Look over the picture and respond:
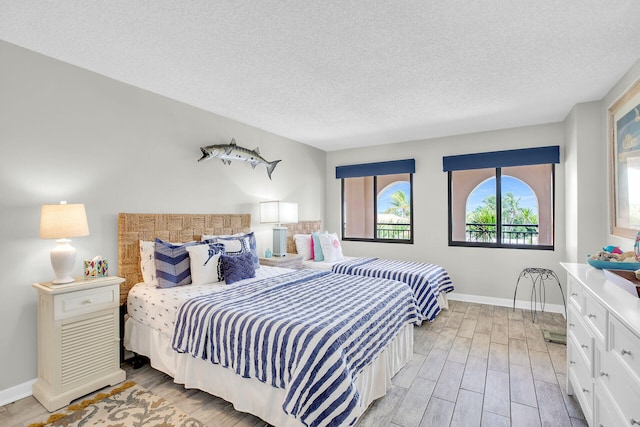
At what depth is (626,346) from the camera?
127 cm

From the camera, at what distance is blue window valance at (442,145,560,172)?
4.17m

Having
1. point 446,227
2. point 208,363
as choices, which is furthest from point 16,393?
point 446,227

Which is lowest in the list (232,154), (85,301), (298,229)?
(85,301)

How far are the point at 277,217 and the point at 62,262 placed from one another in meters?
2.49

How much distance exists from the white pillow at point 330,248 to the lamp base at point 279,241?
65cm

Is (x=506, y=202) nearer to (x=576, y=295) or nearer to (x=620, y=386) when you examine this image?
(x=576, y=295)

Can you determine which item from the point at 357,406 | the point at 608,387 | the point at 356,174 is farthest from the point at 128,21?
the point at 356,174

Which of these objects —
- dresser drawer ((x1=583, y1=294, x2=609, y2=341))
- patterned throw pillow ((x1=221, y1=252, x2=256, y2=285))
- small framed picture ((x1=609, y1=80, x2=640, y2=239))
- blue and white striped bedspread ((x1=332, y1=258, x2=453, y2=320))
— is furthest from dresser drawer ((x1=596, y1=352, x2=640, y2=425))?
patterned throw pillow ((x1=221, y1=252, x2=256, y2=285))

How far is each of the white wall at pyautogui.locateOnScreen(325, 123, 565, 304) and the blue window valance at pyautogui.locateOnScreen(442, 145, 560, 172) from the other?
0.09 meters

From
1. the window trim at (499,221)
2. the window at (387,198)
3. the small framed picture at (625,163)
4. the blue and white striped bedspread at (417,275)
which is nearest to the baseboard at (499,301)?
the blue and white striped bedspread at (417,275)

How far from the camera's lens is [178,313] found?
7.70 feet

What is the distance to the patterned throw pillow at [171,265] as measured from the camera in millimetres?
2797

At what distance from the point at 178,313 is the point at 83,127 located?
1.78 m

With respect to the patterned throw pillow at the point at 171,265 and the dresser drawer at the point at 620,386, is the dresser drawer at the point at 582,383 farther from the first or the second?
the patterned throw pillow at the point at 171,265
